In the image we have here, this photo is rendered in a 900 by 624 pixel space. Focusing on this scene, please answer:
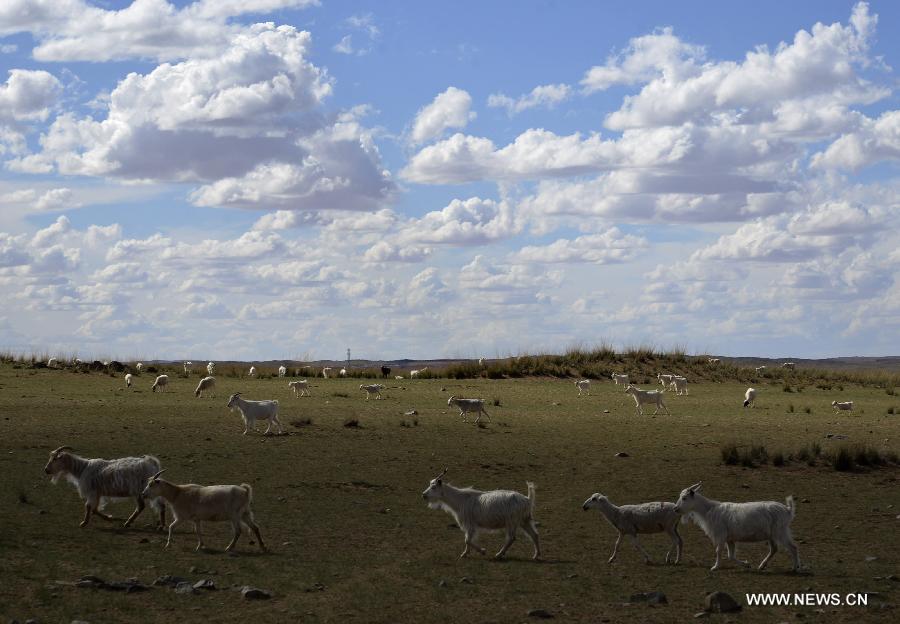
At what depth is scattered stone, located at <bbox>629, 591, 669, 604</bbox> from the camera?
12.0 meters

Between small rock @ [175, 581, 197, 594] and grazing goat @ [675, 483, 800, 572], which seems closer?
small rock @ [175, 581, 197, 594]

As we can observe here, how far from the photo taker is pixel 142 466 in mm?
16766

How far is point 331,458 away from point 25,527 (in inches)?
316

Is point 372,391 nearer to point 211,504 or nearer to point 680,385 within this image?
point 680,385

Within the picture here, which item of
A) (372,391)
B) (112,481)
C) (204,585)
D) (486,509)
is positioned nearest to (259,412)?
(112,481)

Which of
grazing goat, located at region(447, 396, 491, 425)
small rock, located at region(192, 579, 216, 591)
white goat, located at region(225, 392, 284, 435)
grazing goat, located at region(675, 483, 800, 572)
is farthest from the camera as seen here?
grazing goat, located at region(447, 396, 491, 425)

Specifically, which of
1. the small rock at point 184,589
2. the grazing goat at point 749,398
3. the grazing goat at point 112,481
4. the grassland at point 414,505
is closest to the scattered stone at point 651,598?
the grassland at point 414,505

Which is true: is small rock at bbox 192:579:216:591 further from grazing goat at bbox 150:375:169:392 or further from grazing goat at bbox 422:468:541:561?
grazing goat at bbox 150:375:169:392

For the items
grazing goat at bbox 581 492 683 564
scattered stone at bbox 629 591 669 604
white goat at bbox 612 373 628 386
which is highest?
white goat at bbox 612 373 628 386

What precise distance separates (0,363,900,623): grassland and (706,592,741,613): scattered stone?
7.0 inches

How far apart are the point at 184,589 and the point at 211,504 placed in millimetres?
2778

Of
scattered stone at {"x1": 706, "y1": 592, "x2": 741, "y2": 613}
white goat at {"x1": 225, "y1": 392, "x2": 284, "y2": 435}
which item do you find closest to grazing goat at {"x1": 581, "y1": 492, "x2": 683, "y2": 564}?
scattered stone at {"x1": 706, "y1": 592, "x2": 741, "y2": 613}

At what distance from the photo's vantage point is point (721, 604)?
11594 mm

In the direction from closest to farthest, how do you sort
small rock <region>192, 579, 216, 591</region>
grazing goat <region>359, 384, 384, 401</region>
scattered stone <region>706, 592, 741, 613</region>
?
scattered stone <region>706, 592, 741, 613</region>, small rock <region>192, 579, 216, 591</region>, grazing goat <region>359, 384, 384, 401</region>
